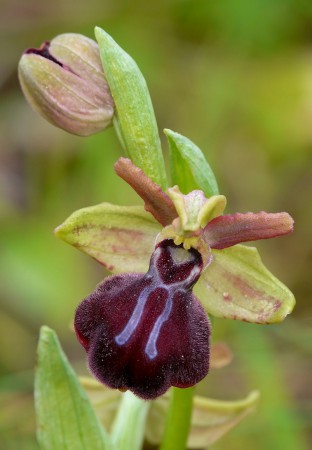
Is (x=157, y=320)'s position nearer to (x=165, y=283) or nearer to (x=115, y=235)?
(x=165, y=283)

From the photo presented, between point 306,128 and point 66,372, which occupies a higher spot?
point 66,372

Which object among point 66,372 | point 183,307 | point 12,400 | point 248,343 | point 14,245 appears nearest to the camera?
point 183,307

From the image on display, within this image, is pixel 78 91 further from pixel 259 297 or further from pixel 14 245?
pixel 14 245

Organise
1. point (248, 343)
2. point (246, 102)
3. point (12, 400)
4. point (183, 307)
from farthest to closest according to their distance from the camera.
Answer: point (246, 102), point (12, 400), point (248, 343), point (183, 307)

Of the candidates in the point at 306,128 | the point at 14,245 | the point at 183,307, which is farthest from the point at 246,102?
the point at 183,307

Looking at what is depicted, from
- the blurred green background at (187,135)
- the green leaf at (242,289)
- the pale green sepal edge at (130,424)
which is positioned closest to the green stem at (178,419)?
the pale green sepal edge at (130,424)

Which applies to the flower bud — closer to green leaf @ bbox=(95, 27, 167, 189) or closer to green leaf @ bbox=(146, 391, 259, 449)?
green leaf @ bbox=(95, 27, 167, 189)

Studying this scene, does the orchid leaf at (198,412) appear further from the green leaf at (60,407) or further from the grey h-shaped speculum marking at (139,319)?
the grey h-shaped speculum marking at (139,319)

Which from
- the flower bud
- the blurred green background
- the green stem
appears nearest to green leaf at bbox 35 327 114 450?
Result: the green stem
